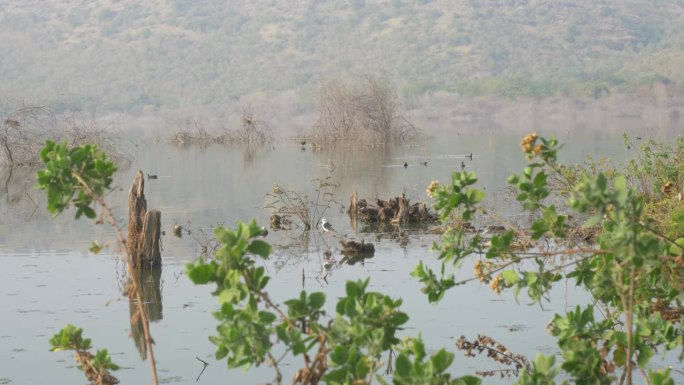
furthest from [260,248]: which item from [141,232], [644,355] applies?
[141,232]

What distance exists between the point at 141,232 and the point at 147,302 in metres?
1.91

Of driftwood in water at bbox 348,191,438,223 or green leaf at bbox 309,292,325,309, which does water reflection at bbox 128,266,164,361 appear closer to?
driftwood in water at bbox 348,191,438,223

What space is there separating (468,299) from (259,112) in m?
85.0

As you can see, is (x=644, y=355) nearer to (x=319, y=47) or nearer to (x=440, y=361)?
(x=440, y=361)

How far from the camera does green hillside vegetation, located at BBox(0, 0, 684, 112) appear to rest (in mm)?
112938

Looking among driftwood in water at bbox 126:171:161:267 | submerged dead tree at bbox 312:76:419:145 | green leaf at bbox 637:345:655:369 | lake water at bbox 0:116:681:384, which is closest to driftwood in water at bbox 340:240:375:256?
lake water at bbox 0:116:681:384

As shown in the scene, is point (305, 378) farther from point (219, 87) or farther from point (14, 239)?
point (219, 87)

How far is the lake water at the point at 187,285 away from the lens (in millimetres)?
10125

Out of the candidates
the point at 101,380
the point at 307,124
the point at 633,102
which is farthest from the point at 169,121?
the point at 101,380

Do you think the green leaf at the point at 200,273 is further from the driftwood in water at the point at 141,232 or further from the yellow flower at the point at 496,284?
the driftwood in water at the point at 141,232

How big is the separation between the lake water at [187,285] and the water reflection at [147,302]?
0.06 m

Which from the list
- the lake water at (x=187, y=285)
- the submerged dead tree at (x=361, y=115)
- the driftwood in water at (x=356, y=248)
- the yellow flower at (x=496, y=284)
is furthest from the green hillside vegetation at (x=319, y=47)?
the yellow flower at (x=496, y=284)

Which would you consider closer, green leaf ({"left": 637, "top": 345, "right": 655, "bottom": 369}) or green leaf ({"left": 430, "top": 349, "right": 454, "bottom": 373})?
green leaf ({"left": 430, "top": 349, "right": 454, "bottom": 373})

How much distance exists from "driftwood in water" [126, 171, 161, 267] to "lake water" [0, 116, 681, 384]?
11.2 inches
